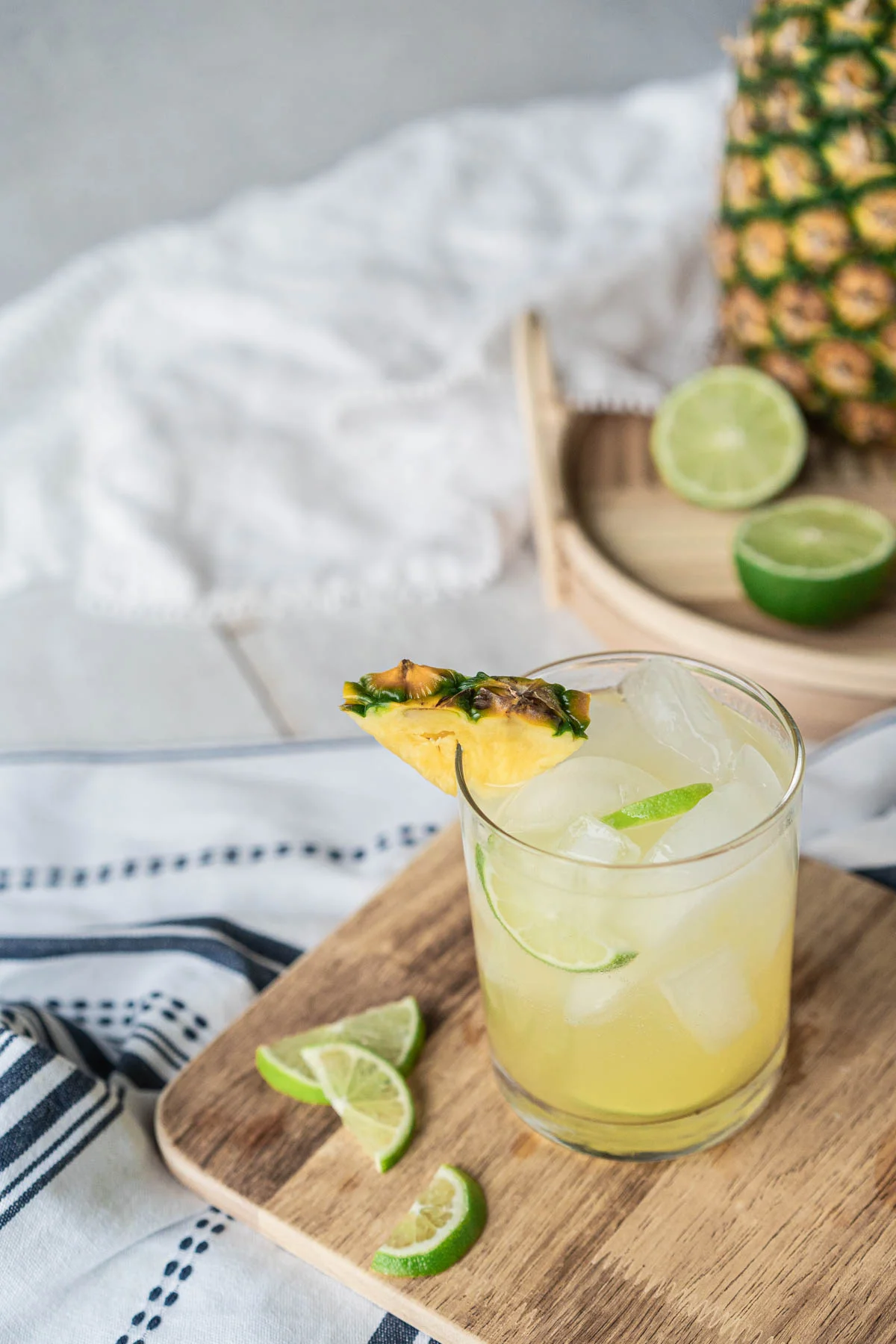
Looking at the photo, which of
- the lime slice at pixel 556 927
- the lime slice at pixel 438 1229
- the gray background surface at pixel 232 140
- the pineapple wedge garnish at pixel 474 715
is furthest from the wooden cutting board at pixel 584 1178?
the gray background surface at pixel 232 140

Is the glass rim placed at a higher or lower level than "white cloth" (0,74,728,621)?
higher

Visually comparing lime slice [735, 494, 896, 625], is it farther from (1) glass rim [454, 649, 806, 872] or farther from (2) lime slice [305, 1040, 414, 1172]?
(2) lime slice [305, 1040, 414, 1172]

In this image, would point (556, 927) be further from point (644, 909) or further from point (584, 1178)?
point (584, 1178)

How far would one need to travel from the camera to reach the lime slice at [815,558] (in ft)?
4.55

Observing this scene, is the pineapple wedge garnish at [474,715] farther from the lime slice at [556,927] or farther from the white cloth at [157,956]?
the white cloth at [157,956]

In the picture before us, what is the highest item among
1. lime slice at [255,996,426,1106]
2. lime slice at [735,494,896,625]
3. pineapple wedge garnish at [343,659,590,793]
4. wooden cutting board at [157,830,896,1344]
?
pineapple wedge garnish at [343,659,590,793]

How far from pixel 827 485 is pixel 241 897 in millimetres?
933

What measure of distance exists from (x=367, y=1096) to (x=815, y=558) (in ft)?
2.69

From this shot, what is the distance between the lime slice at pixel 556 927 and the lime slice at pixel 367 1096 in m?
0.19

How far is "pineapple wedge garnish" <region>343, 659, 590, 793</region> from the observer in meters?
0.75

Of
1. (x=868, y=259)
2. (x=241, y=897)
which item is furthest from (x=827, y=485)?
(x=241, y=897)

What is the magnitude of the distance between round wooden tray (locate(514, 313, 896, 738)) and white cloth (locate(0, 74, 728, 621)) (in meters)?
0.11

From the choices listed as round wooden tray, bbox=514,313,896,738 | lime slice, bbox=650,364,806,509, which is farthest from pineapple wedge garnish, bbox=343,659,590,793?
lime slice, bbox=650,364,806,509

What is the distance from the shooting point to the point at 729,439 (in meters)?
1.66
